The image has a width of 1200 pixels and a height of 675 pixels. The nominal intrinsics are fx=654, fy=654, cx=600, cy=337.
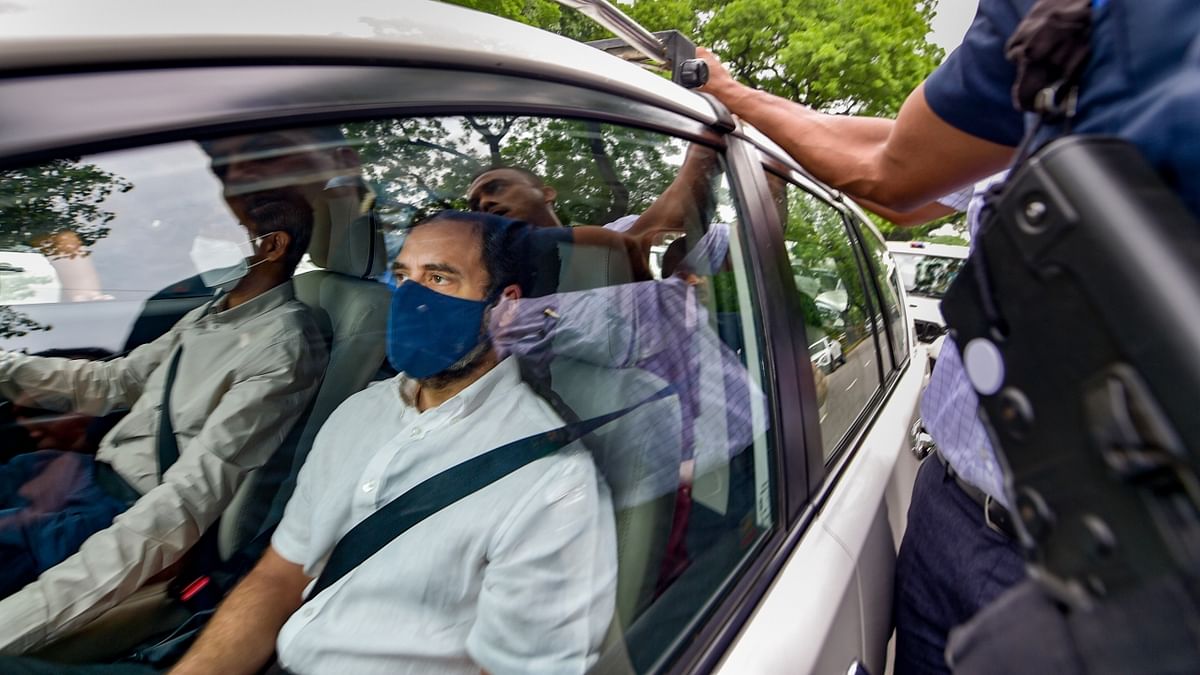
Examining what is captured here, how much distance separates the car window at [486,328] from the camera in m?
1.14

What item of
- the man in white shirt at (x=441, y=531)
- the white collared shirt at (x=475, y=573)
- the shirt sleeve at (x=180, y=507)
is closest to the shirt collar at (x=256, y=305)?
the shirt sleeve at (x=180, y=507)

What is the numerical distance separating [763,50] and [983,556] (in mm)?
12833

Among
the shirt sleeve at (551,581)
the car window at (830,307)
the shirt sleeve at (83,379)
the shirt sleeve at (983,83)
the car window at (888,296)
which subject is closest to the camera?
the shirt sleeve at (983,83)

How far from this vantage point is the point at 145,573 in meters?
1.42

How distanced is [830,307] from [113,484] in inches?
81.1

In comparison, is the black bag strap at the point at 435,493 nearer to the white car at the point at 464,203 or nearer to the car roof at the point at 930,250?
the white car at the point at 464,203

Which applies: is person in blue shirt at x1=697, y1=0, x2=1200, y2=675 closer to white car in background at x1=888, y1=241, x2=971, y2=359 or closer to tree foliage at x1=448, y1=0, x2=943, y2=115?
white car in background at x1=888, y1=241, x2=971, y2=359

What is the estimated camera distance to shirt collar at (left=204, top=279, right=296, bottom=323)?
168 cm

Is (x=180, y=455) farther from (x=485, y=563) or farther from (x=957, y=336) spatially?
(x=957, y=336)

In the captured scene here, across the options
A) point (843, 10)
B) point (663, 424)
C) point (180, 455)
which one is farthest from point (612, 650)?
point (843, 10)

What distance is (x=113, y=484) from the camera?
1473 millimetres

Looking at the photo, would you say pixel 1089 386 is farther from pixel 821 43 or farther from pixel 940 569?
pixel 821 43

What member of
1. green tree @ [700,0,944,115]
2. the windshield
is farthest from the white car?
green tree @ [700,0,944,115]

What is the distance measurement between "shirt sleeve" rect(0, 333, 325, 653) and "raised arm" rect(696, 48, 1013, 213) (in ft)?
4.29
